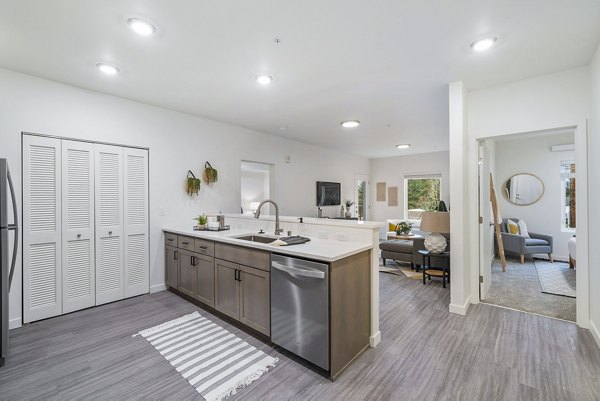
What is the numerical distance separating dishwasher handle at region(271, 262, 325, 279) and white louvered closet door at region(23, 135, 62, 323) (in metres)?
2.56

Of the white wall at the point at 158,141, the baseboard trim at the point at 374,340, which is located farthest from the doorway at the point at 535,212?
the white wall at the point at 158,141

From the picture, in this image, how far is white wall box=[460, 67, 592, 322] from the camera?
2.78 m

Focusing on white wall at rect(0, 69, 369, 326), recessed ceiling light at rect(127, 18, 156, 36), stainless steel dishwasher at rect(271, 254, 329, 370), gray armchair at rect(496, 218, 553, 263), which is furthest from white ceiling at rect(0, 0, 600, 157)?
gray armchair at rect(496, 218, 553, 263)

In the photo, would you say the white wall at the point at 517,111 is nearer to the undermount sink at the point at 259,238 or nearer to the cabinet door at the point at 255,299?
the undermount sink at the point at 259,238

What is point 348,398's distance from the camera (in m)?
1.80

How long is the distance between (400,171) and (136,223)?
7.22 meters

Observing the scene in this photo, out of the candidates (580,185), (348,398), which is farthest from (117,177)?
(580,185)

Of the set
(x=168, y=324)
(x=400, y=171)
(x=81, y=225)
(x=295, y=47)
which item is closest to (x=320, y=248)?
(x=295, y=47)

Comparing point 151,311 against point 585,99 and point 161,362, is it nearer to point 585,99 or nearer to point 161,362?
point 161,362

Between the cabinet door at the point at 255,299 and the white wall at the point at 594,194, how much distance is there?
2.87 m

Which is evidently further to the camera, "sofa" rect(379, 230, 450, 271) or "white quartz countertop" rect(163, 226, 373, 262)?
"sofa" rect(379, 230, 450, 271)

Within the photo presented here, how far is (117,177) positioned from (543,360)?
468 cm

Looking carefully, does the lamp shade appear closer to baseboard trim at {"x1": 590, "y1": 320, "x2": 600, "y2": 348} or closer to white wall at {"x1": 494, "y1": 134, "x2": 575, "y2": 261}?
baseboard trim at {"x1": 590, "y1": 320, "x2": 600, "y2": 348}

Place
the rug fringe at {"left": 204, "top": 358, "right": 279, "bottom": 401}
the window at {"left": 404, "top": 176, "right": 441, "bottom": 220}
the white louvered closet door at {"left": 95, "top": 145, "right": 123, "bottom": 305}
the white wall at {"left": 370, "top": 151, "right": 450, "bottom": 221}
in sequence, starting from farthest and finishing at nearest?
1. the window at {"left": 404, "top": 176, "right": 441, "bottom": 220}
2. the white wall at {"left": 370, "top": 151, "right": 450, "bottom": 221}
3. the white louvered closet door at {"left": 95, "top": 145, "right": 123, "bottom": 305}
4. the rug fringe at {"left": 204, "top": 358, "right": 279, "bottom": 401}
